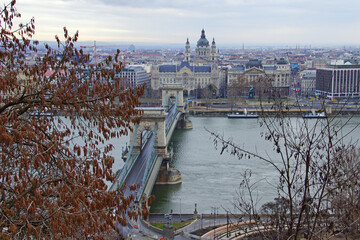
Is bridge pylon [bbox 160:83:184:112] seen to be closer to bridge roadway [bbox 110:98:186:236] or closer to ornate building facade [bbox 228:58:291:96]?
bridge roadway [bbox 110:98:186:236]

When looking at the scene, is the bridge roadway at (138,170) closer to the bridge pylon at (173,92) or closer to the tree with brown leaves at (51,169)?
the tree with brown leaves at (51,169)

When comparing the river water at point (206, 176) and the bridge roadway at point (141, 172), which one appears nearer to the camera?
the bridge roadway at point (141, 172)

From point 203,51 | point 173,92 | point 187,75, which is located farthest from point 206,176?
point 203,51

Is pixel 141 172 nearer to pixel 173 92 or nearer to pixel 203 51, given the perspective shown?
pixel 173 92

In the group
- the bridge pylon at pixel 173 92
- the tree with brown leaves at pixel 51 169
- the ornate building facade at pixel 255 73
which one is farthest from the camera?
the ornate building facade at pixel 255 73

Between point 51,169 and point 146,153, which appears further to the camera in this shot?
point 146,153

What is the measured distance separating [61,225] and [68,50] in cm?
134

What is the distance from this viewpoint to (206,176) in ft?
48.8

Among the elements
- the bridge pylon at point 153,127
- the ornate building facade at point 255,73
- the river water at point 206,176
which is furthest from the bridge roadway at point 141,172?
the ornate building facade at point 255,73

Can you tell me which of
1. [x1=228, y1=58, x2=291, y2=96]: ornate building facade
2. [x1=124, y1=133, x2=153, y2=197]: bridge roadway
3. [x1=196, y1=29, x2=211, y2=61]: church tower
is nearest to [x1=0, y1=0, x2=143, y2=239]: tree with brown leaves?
[x1=124, y1=133, x2=153, y2=197]: bridge roadway

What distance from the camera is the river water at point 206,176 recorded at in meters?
12.4

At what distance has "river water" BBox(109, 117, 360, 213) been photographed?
1238cm

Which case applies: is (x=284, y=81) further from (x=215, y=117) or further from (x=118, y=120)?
(x=118, y=120)

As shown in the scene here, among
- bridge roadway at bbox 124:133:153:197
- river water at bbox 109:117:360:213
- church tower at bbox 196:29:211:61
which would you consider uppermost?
church tower at bbox 196:29:211:61
